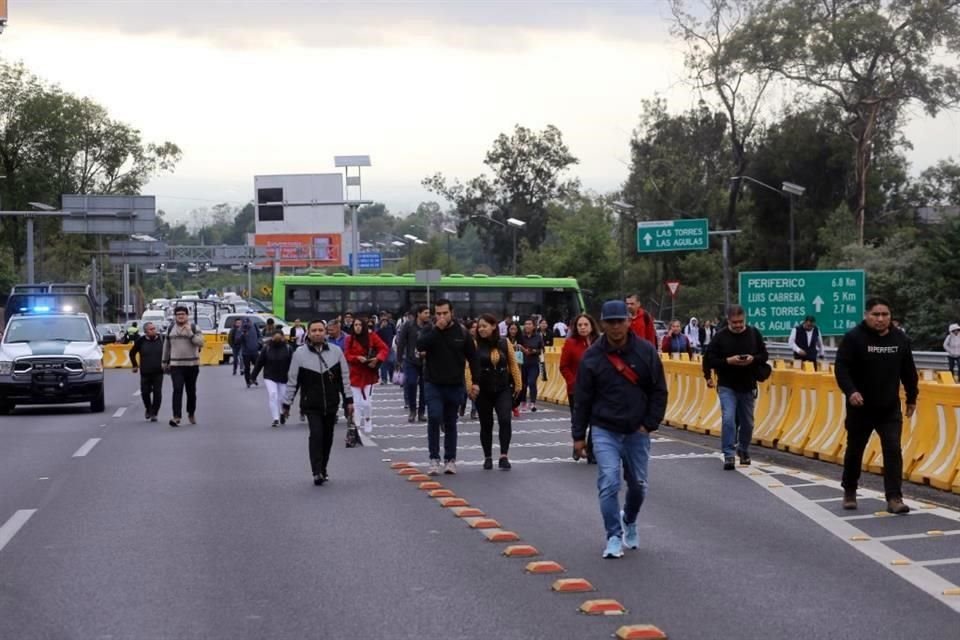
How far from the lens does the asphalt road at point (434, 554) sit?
26.7ft

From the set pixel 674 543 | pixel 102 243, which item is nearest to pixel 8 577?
pixel 674 543

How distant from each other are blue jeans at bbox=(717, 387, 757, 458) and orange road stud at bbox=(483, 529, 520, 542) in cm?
505

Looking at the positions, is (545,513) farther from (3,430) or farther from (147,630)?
(3,430)

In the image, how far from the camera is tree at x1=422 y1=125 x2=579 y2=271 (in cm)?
9325

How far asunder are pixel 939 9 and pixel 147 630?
53581mm

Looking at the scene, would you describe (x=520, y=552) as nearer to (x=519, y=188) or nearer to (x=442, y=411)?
(x=442, y=411)

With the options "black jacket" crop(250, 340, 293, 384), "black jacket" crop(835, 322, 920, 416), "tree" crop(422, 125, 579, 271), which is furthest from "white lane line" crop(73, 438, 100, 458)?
"tree" crop(422, 125, 579, 271)

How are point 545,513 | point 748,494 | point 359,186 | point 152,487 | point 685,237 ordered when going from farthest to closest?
1. point 359,186
2. point 685,237
3. point 152,487
4. point 748,494
5. point 545,513

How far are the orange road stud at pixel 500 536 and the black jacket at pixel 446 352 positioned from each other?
4.49m

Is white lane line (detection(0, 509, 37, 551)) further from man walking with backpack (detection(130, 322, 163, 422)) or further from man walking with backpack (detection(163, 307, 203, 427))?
man walking with backpack (detection(130, 322, 163, 422))

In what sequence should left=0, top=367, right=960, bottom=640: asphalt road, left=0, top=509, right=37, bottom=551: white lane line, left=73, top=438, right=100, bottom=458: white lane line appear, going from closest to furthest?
1. left=0, top=367, right=960, bottom=640: asphalt road
2. left=0, top=509, right=37, bottom=551: white lane line
3. left=73, top=438, right=100, bottom=458: white lane line

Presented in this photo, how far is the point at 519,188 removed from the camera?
94.8m

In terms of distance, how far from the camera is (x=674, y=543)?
35.7 feet

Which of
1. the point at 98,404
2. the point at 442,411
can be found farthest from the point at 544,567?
the point at 98,404
